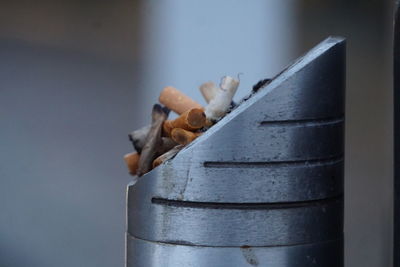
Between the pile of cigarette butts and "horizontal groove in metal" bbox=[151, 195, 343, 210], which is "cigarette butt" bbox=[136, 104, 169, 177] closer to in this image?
the pile of cigarette butts

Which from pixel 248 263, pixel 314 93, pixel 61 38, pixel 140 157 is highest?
pixel 61 38

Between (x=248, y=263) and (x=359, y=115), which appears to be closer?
(x=248, y=263)

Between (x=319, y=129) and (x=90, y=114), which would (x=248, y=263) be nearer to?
(x=319, y=129)

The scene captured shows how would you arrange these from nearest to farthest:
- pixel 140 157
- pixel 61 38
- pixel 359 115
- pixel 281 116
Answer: pixel 281 116, pixel 140 157, pixel 359 115, pixel 61 38

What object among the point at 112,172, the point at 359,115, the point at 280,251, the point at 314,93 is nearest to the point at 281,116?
the point at 314,93

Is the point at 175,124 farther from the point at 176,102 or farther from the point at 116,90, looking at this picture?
the point at 116,90

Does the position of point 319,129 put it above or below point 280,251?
above
